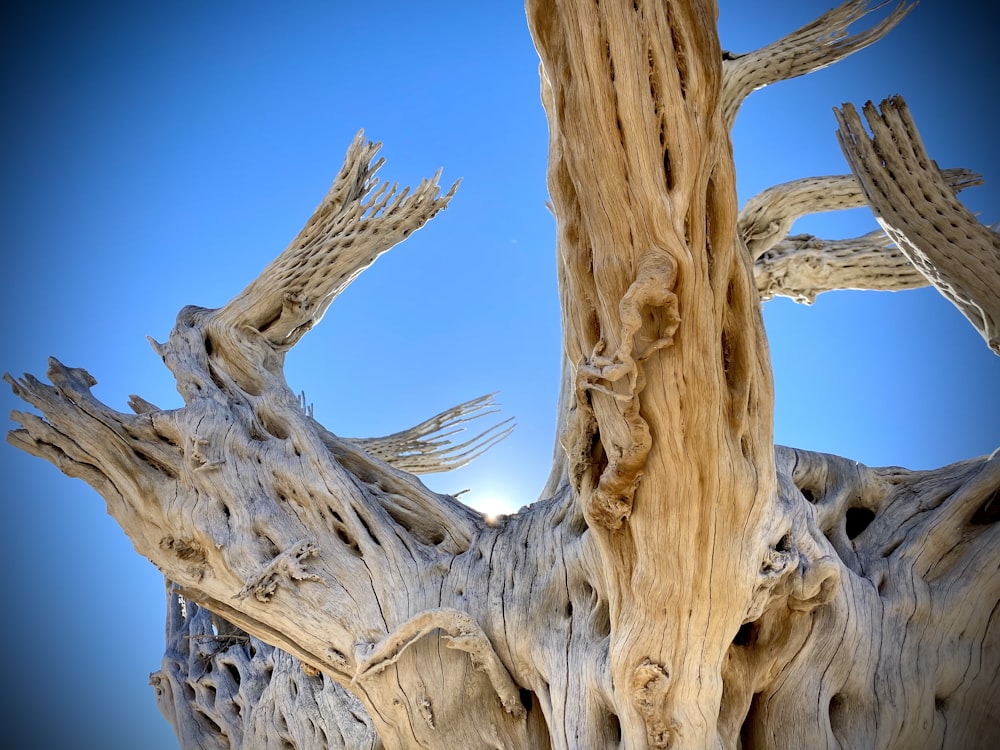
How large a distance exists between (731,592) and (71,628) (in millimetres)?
8231

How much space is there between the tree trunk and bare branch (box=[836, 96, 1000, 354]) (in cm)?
1

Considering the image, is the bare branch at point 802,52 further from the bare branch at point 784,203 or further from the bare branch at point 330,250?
the bare branch at point 330,250

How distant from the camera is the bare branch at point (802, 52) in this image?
400 centimetres

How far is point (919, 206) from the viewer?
3482 millimetres

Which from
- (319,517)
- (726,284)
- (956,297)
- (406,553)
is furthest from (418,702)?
(956,297)

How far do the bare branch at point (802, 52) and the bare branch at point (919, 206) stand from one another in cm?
70

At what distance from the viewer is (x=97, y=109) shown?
7531 millimetres

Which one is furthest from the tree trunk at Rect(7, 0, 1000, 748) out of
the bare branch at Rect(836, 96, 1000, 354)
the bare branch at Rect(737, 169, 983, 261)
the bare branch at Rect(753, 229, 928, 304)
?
the bare branch at Rect(753, 229, 928, 304)

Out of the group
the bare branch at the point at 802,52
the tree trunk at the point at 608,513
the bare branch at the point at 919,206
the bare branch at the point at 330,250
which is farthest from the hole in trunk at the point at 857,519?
the bare branch at the point at 330,250

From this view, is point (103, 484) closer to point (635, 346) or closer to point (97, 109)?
point (635, 346)

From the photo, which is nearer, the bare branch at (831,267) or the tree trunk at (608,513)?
the tree trunk at (608,513)

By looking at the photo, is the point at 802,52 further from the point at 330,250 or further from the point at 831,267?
the point at 330,250

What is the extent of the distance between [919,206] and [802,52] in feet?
3.61

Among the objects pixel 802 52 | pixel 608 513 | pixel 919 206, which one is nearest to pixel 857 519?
pixel 919 206
